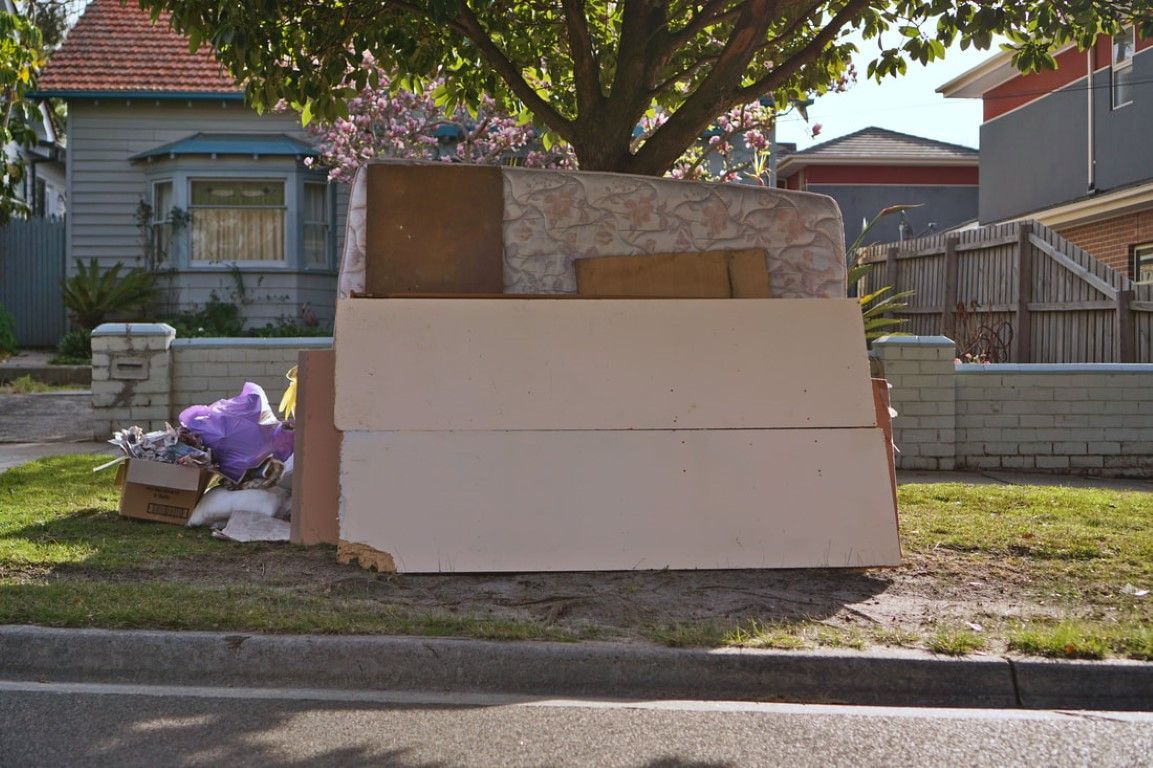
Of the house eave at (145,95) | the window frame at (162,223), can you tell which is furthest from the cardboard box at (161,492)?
the house eave at (145,95)

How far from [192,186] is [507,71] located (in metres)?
11.6

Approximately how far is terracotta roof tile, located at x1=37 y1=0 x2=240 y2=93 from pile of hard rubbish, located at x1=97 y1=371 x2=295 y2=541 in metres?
11.9

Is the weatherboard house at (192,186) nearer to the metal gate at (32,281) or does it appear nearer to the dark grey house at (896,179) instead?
the metal gate at (32,281)

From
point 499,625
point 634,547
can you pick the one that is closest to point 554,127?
point 634,547

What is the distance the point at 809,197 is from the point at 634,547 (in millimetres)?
2353

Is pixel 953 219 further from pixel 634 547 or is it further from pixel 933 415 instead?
pixel 634 547

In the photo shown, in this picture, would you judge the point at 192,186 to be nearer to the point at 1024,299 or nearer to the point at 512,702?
the point at 1024,299

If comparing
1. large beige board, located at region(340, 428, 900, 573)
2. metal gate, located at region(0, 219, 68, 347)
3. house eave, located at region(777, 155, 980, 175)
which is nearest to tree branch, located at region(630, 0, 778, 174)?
large beige board, located at region(340, 428, 900, 573)

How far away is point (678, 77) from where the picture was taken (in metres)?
8.78

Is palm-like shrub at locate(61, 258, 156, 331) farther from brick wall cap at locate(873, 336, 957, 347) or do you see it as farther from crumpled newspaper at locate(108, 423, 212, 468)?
brick wall cap at locate(873, 336, 957, 347)

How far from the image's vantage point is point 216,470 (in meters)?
7.43

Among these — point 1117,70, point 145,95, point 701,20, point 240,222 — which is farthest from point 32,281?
point 1117,70

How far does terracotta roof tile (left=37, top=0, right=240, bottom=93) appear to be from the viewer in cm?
1836

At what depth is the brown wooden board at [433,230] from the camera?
667cm
